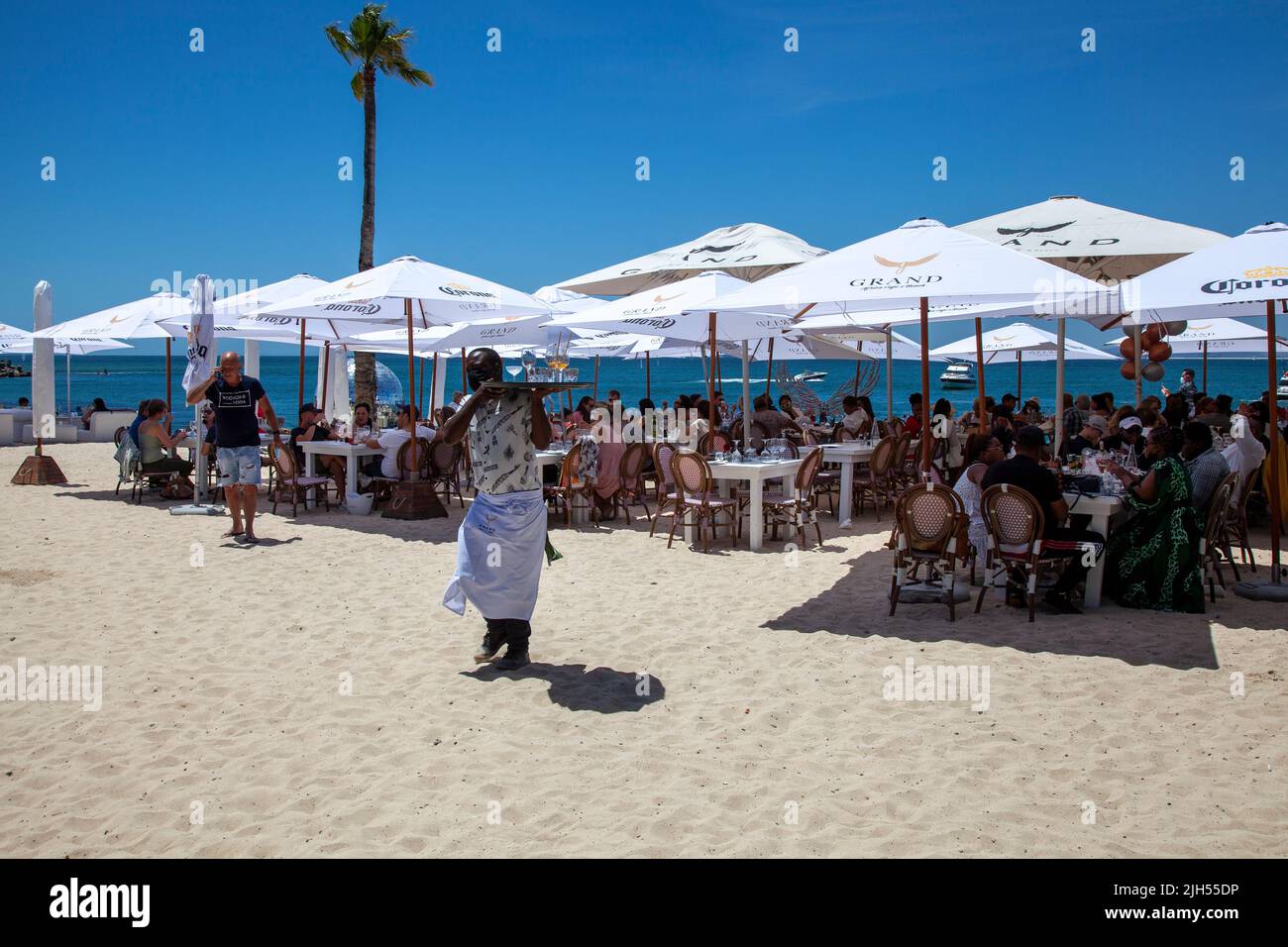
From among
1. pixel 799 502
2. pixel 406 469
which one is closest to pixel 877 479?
pixel 799 502

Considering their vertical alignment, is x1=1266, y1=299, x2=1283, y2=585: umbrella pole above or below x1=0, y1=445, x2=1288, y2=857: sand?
above

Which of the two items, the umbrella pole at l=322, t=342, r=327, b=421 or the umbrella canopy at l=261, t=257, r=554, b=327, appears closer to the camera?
the umbrella canopy at l=261, t=257, r=554, b=327

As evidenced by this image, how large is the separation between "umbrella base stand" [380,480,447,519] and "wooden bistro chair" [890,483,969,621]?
20.2ft

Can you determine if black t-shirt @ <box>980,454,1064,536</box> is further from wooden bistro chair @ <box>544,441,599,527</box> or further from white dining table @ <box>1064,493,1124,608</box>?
wooden bistro chair @ <box>544,441,599,527</box>

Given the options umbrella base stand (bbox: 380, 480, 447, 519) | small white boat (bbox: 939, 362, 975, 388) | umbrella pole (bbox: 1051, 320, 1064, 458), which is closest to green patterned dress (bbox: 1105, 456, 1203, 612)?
umbrella pole (bbox: 1051, 320, 1064, 458)

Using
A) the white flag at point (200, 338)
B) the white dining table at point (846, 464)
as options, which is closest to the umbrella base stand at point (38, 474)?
the white flag at point (200, 338)

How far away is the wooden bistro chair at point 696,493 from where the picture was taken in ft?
29.8

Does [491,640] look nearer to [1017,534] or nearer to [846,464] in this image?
[1017,534]

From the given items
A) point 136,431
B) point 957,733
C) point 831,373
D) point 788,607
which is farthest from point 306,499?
point 831,373

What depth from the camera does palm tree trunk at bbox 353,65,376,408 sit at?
62.4 feet

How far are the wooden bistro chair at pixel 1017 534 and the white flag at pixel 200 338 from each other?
25.4 feet

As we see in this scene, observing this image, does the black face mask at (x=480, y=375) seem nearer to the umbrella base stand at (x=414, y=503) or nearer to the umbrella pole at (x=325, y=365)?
the umbrella base stand at (x=414, y=503)

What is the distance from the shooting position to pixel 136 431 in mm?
12609
